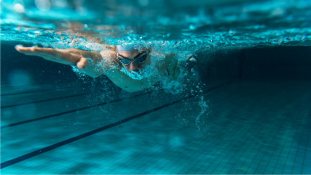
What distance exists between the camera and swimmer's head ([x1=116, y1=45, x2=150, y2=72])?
10.3ft

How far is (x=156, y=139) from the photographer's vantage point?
11.1 feet

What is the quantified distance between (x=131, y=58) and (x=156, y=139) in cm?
140

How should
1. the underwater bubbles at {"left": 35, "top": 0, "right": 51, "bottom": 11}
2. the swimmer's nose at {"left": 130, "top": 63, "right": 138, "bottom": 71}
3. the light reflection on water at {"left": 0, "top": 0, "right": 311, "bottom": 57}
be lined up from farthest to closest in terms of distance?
the swimmer's nose at {"left": 130, "top": 63, "right": 138, "bottom": 71}, the underwater bubbles at {"left": 35, "top": 0, "right": 51, "bottom": 11}, the light reflection on water at {"left": 0, "top": 0, "right": 311, "bottom": 57}

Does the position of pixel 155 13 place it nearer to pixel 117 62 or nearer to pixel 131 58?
pixel 131 58

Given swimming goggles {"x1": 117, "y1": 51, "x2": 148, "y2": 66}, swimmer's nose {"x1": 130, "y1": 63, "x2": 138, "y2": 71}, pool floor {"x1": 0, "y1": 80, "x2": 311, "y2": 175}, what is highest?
swimming goggles {"x1": 117, "y1": 51, "x2": 148, "y2": 66}

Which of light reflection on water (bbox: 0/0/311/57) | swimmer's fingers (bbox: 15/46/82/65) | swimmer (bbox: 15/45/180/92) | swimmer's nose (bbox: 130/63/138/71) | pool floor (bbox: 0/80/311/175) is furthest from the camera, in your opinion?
swimmer's nose (bbox: 130/63/138/71)

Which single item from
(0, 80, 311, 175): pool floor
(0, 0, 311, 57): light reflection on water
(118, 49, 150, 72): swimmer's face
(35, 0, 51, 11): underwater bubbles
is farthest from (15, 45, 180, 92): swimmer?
(0, 80, 311, 175): pool floor

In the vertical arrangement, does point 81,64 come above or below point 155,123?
above

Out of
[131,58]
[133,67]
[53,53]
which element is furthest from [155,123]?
[53,53]

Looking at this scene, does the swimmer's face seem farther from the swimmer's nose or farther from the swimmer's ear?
the swimmer's ear

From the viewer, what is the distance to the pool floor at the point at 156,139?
8.25 ft

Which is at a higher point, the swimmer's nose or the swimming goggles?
the swimming goggles

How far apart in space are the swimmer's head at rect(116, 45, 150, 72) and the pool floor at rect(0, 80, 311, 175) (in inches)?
47.9

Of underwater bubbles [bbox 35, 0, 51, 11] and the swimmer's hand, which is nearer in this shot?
the swimmer's hand
